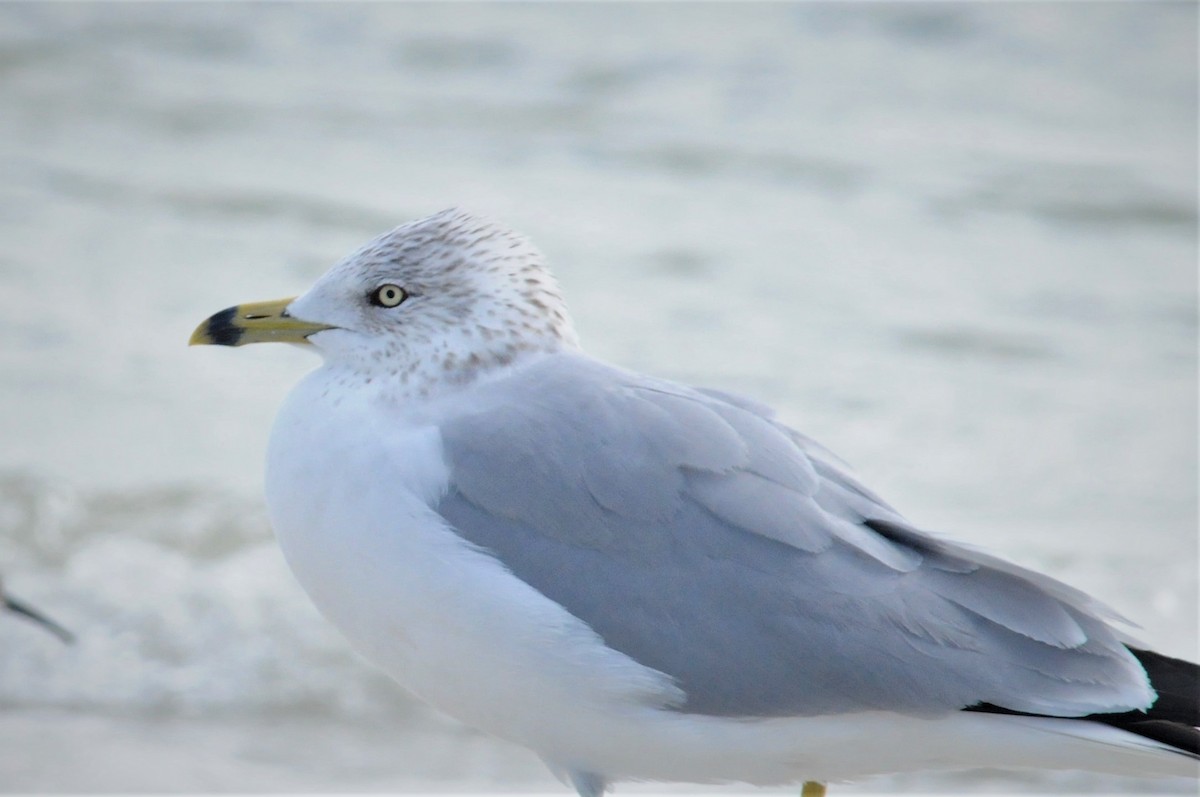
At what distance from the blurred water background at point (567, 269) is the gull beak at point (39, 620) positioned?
6cm

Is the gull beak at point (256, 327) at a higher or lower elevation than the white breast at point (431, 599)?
higher

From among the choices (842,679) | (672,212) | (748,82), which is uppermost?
(748,82)

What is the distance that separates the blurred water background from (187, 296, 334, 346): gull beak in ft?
2.84

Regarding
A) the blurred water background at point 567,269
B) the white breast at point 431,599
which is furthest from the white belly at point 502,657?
the blurred water background at point 567,269

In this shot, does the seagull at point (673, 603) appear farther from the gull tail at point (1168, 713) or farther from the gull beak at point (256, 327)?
the gull beak at point (256, 327)

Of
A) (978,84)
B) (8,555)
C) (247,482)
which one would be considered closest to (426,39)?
(978,84)

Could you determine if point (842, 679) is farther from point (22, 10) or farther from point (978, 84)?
point (22, 10)

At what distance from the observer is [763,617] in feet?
8.02

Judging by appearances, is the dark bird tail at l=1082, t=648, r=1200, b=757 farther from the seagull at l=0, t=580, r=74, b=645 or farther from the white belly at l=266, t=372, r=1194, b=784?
the seagull at l=0, t=580, r=74, b=645

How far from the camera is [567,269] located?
754cm

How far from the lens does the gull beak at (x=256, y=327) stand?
2.71 m

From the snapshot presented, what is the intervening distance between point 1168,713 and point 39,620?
2.87 metres

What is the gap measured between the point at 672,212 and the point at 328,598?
6.10 m

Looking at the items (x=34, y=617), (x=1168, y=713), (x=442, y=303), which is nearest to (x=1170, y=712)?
(x=1168, y=713)
